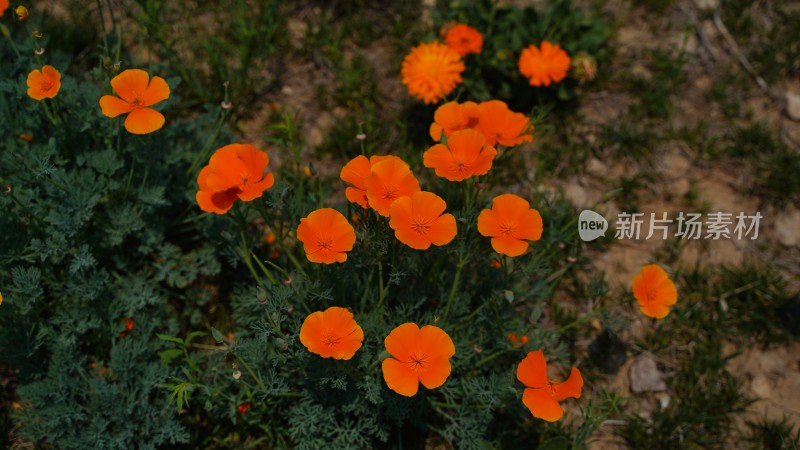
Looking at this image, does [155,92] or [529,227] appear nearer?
[529,227]

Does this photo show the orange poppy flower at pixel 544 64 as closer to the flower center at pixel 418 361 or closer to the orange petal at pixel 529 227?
the orange petal at pixel 529 227

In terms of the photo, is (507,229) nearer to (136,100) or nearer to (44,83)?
(136,100)

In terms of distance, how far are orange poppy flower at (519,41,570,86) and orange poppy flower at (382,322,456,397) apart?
1.62 m

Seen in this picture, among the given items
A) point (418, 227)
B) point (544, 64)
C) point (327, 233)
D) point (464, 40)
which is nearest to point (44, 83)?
point (327, 233)

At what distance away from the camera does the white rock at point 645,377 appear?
2885 millimetres

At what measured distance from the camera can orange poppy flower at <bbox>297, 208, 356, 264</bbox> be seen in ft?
6.64

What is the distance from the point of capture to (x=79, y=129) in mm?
2594

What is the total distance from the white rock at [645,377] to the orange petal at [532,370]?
1.04 metres

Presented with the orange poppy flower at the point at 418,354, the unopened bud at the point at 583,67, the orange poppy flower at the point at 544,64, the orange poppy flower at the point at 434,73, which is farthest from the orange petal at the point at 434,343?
the unopened bud at the point at 583,67

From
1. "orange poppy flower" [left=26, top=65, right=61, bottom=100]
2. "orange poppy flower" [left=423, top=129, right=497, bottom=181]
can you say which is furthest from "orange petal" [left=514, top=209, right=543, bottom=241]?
"orange poppy flower" [left=26, top=65, right=61, bottom=100]

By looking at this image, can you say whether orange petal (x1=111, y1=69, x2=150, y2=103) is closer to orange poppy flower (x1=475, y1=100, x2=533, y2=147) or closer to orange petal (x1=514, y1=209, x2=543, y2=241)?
orange poppy flower (x1=475, y1=100, x2=533, y2=147)

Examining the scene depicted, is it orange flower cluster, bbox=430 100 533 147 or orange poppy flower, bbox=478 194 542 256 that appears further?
orange flower cluster, bbox=430 100 533 147

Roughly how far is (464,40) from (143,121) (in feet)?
5.19

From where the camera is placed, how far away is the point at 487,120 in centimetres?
230
